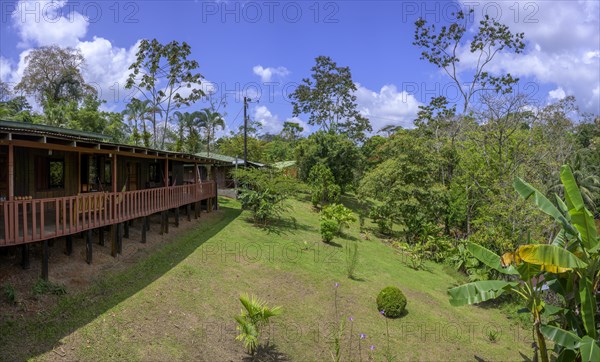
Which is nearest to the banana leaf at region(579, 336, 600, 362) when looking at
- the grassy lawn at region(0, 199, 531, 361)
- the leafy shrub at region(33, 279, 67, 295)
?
the grassy lawn at region(0, 199, 531, 361)

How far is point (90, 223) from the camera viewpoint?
34.1 feet

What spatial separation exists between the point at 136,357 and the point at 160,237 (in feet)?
26.8

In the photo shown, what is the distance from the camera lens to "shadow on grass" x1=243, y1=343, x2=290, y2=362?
8848 millimetres

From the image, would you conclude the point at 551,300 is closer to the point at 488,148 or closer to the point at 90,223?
the point at 488,148

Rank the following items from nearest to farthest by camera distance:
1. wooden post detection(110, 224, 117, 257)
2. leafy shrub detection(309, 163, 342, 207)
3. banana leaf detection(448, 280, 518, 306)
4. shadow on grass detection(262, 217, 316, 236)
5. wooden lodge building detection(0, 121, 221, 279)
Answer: wooden lodge building detection(0, 121, 221, 279)
banana leaf detection(448, 280, 518, 306)
wooden post detection(110, 224, 117, 257)
shadow on grass detection(262, 217, 316, 236)
leafy shrub detection(309, 163, 342, 207)

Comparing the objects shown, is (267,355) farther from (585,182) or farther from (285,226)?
(585,182)

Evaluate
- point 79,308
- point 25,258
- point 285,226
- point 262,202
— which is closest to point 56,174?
point 25,258


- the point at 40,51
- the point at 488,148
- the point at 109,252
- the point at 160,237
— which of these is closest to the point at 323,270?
the point at 160,237

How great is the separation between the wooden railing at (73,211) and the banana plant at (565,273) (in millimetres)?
9536

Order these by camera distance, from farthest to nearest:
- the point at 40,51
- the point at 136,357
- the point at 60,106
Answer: the point at 40,51
the point at 60,106
the point at 136,357

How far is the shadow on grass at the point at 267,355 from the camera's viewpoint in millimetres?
8848

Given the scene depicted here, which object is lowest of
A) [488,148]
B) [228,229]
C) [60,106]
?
[228,229]

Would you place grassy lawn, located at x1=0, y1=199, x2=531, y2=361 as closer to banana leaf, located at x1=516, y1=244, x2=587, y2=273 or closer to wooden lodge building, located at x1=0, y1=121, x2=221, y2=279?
wooden lodge building, located at x1=0, y1=121, x2=221, y2=279

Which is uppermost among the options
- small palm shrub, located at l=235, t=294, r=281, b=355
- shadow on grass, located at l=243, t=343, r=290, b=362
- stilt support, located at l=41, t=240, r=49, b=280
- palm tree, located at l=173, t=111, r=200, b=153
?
palm tree, located at l=173, t=111, r=200, b=153
